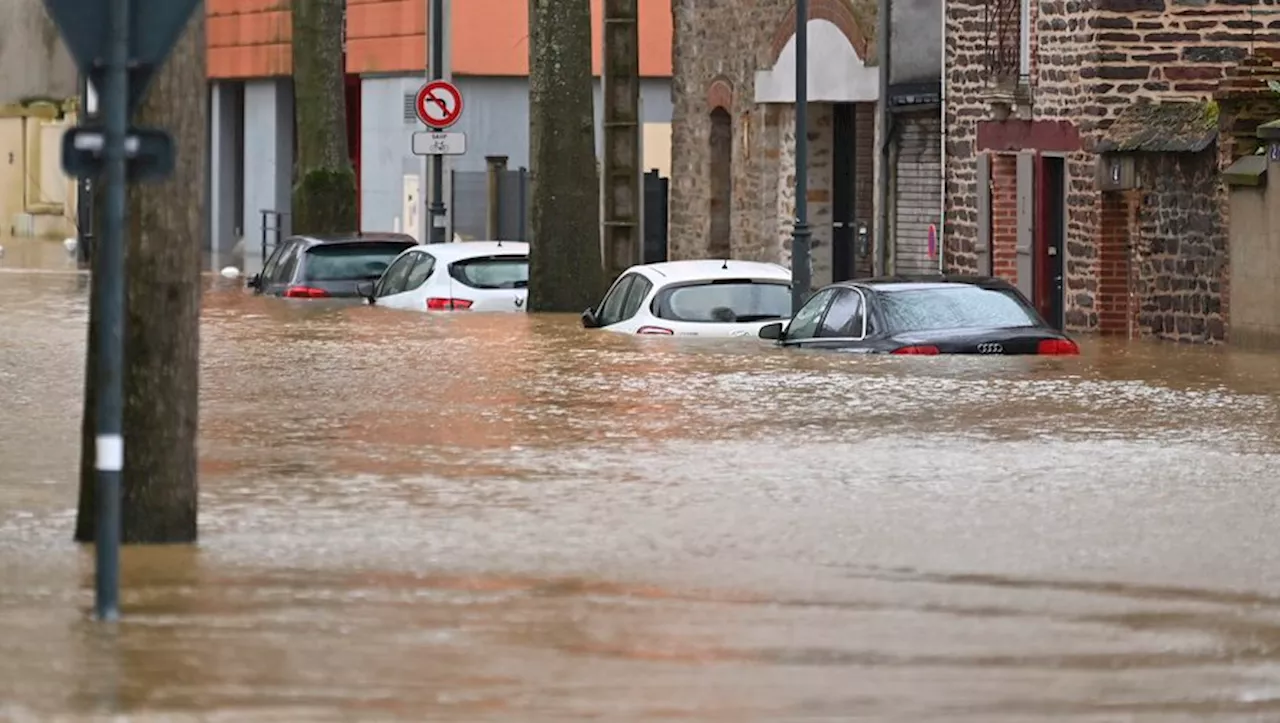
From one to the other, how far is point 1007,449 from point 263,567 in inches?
249

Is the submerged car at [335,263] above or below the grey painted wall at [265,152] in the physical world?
below

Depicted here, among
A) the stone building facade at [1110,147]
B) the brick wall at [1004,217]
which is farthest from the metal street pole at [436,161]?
the brick wall at [1004,217]

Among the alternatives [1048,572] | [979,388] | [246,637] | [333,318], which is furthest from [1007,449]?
[333,318]

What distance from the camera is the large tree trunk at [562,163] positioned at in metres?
34.1

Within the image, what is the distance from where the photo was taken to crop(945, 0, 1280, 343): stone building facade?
30281 millimetres

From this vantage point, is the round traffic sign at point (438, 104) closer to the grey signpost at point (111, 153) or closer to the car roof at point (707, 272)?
the car roof at point (707, 272)

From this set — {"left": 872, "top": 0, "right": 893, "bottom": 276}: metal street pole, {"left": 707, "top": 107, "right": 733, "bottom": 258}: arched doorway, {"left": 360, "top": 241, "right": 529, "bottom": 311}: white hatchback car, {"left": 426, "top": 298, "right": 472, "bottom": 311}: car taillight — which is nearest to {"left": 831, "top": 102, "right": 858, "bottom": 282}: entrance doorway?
{"left": 872, "top": 0, "right": 893, "bottom": 276}: metal street pole

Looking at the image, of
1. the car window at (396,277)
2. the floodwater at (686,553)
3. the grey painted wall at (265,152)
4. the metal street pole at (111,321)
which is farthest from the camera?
the grey painted wall at (265,152)

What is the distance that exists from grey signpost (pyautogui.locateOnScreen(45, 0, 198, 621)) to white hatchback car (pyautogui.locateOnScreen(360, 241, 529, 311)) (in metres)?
22.3

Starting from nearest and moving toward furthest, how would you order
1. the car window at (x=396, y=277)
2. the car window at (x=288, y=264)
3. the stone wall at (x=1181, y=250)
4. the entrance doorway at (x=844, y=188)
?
the stone wall at (x=1181, y=250), the car window at (x=396, y=277), the car window at (x=288, y=264), the entrance doorway at (x=844, y=188)

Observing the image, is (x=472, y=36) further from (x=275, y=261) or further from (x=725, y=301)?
(x=725, y=301)

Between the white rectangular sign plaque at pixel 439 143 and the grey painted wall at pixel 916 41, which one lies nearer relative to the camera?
the grey painted wall at pixel 916 41

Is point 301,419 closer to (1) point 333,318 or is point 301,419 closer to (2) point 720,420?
(2) point 720,420

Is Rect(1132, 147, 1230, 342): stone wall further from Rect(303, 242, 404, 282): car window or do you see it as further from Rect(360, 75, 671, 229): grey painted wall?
Rect(360, 75, 671, 229): grey painted wall
